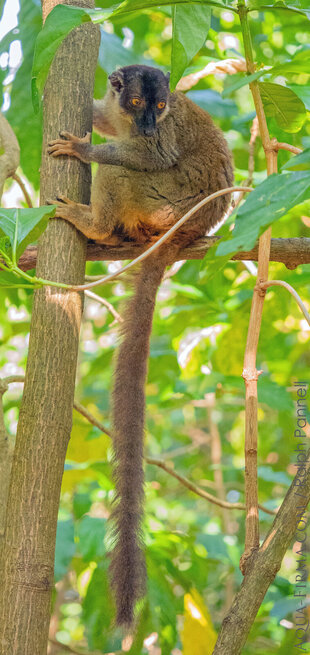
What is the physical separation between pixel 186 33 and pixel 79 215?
3.90 ft

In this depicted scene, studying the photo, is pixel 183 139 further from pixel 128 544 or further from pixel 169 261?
pixel 128 544

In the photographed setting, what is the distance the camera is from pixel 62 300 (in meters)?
2.72

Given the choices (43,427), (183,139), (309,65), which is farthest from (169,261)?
(309,65)

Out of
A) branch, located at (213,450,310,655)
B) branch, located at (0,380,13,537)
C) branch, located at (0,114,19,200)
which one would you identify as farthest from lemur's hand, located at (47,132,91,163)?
branch, located at (213,450,310,655)

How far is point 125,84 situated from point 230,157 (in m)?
0.87

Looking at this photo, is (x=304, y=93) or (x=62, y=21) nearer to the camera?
(x=62, y=21)

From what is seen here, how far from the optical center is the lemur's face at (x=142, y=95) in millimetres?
4340

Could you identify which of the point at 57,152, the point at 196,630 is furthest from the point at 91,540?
the point at 57,152

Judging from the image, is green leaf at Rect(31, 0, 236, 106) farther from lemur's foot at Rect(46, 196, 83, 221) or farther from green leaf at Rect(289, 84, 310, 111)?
lemur's foot at Rect(46, 196, 83, 221)

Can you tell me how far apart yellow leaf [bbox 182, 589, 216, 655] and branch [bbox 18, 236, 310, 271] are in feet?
6.54

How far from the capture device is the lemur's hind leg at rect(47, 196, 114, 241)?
2873mm

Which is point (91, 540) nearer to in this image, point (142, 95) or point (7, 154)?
point (7, 154)

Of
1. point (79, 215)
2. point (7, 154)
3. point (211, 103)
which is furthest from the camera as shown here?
point (211, 103)

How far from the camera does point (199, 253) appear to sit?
3.56m
